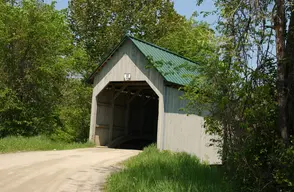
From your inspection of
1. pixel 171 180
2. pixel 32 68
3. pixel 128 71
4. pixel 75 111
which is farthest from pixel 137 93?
pixel 171 180

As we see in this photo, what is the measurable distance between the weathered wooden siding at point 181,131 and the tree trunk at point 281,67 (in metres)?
7.75

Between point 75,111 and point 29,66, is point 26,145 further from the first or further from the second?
point 75,111

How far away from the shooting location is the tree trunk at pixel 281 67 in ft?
20.4

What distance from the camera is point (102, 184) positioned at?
7426mm

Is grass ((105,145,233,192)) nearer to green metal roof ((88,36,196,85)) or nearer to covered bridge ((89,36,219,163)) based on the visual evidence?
covered bridge ((89,36,219,163))

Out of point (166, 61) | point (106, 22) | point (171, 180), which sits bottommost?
point (171, 180)

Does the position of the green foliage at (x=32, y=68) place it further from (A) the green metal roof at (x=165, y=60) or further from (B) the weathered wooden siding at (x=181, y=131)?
(B) the weathered wooden siding at (x=181, y=131)

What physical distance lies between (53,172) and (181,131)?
7066mm

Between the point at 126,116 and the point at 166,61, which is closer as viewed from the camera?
the point at 166,61

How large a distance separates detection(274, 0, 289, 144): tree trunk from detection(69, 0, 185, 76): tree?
23.3 m

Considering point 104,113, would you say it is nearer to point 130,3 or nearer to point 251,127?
point 251,127

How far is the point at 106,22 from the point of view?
97.7 ft

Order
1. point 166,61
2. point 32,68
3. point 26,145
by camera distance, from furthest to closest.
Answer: point 32,68 < point 166,61 < point 26,145

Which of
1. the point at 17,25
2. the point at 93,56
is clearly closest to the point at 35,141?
the point at 17,25
